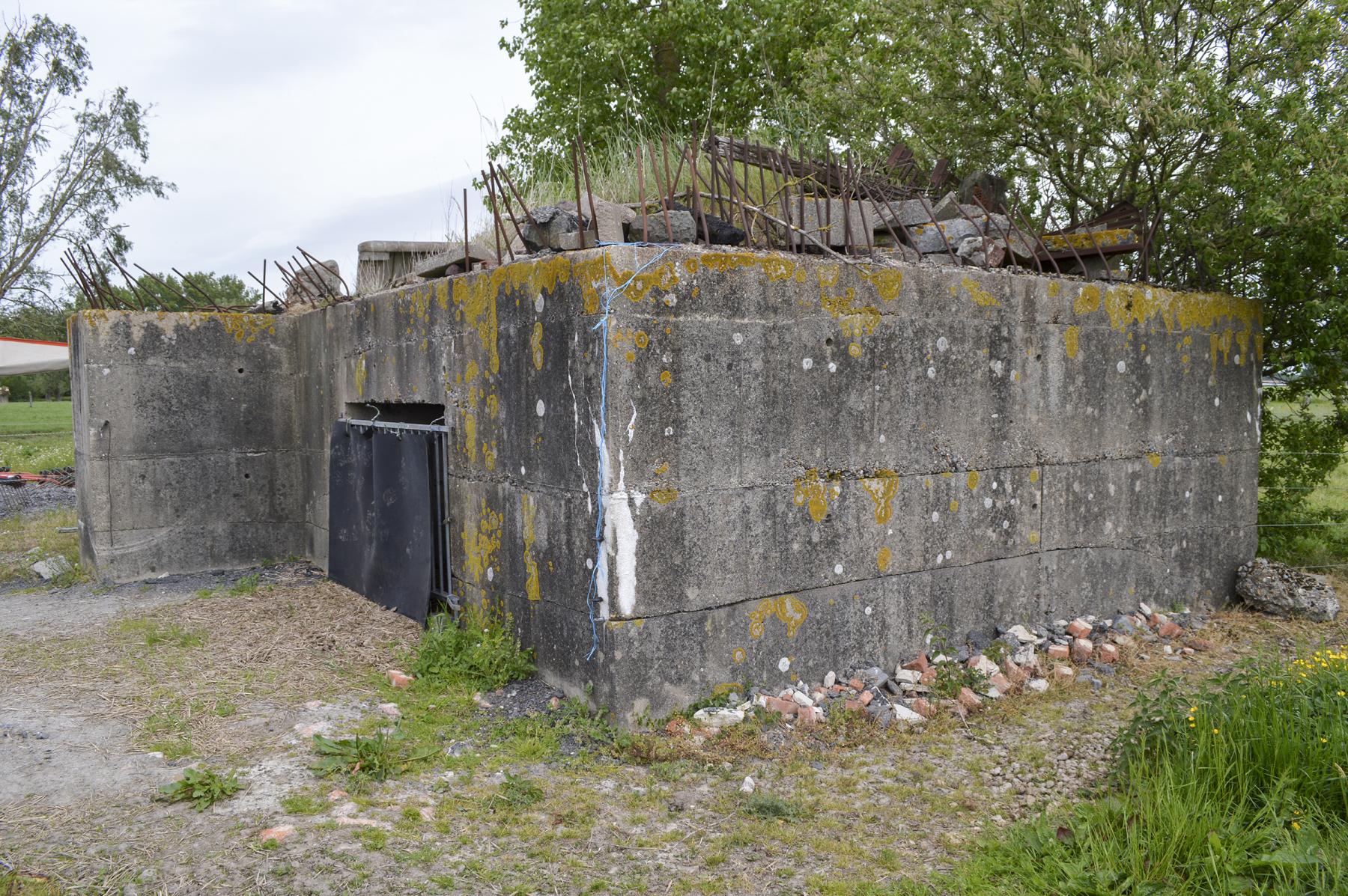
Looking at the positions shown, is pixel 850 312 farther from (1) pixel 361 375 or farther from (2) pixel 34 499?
(2) pixel 34 499

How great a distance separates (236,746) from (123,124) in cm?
2864

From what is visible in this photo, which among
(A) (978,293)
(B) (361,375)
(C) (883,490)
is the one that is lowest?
(C) (883,490)

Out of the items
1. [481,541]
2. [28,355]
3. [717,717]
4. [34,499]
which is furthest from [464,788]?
[28,355]

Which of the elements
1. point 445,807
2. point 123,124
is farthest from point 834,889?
point 123,124

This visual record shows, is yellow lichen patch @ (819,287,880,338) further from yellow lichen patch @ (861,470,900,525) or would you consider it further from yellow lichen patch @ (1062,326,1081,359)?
yellow lichen patch @ (1062,326,1081,359)

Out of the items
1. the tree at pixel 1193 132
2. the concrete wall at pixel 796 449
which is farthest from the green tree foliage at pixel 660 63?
the concrete wall at pixel 796 449

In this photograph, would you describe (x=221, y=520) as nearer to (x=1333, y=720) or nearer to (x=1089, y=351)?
(x=1089, y=351)

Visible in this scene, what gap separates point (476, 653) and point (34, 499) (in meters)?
10.1

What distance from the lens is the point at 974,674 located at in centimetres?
494

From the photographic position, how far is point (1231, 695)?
3.71 metres

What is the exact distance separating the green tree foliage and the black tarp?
10851 mm

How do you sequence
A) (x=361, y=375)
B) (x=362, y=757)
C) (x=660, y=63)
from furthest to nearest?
(x=660, y=63), (x=361, y=375), (x=362, y=757)

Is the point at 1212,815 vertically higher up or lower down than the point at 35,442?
lower down

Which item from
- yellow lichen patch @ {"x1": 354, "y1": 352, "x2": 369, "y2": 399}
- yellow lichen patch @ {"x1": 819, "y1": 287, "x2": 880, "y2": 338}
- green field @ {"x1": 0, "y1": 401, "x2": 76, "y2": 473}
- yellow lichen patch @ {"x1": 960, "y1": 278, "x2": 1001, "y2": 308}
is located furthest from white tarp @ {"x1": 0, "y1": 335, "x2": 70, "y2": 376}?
yellow lichen patch @ {"x1": 960, "y1": 278, "x2": 1001, "y2": 308}
